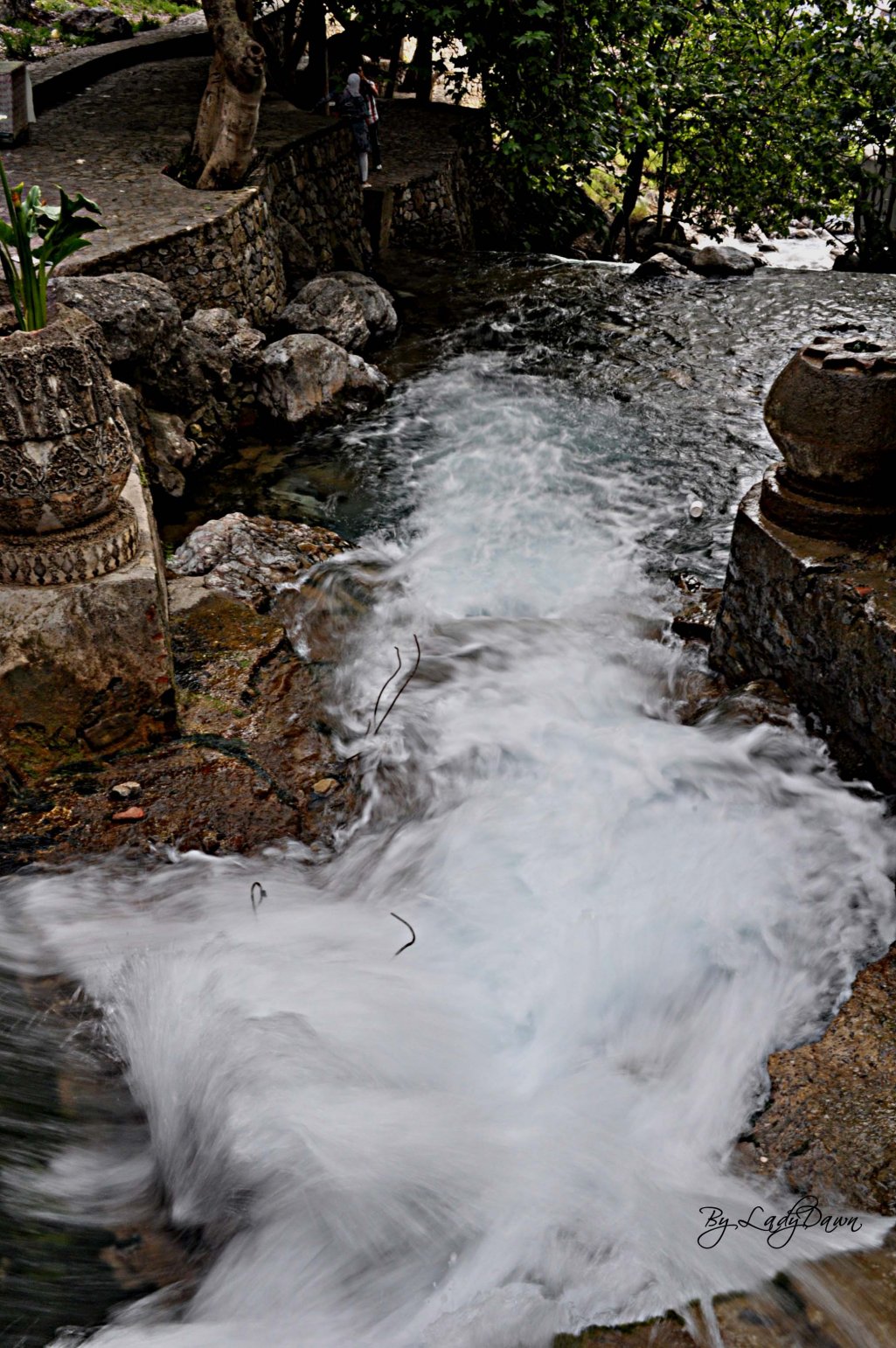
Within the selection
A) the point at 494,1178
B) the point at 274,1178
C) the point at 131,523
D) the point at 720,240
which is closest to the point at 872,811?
the point at 494,1178

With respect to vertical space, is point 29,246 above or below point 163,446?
above

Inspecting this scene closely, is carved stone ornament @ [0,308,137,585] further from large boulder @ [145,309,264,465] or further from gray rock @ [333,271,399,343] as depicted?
gray rock @ [333,271,399,343]

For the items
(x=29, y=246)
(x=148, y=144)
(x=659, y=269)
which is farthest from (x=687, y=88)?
(x=29, y=246)

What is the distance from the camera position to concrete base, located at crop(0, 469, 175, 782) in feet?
13.0

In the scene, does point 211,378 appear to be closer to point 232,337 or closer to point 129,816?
point 232,337

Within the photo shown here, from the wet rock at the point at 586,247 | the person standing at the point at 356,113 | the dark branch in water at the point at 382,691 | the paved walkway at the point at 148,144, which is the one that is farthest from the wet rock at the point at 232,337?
the wet rock at the point at 586,247

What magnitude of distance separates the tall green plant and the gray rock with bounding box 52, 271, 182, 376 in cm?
225

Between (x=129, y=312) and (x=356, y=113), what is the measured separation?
20.2 feet

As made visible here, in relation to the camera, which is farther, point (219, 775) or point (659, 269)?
point (659, 269)

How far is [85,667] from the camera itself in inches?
161

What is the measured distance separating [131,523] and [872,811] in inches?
136

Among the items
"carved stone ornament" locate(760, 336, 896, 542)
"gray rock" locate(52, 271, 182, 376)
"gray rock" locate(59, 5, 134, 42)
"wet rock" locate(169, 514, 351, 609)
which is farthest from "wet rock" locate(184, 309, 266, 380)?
"gray rock" locate(59, 5, 134, 42)

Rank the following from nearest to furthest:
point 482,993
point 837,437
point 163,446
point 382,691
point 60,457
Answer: point 482,993, point 60,457, point 837,437, point 382,691, point 163,446

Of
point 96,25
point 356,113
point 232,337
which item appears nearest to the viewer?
point 232,337
